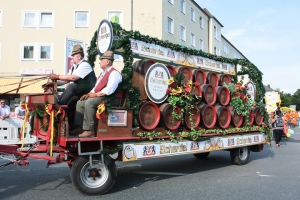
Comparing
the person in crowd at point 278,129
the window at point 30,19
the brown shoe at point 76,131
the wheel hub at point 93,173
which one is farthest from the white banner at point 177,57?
the window at point 30,19

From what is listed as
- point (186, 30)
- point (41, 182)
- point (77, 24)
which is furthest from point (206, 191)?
point (186, 30)

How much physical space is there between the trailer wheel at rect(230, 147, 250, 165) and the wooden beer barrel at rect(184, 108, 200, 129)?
208 centimetres

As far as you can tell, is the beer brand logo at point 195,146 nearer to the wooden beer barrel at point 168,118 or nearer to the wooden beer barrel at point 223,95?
the wooden beer barrel at point 168,118

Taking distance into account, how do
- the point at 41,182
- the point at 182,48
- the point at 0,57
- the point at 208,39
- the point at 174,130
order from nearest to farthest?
the point at 41,182, the point at 174,130, the point at 182,48, the point at 0,57, the point at 208,39

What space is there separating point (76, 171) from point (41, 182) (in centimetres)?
151

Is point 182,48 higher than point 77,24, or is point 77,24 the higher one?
point 77,24

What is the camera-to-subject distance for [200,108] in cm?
695

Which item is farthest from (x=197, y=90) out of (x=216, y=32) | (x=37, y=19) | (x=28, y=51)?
(x=216, y=32)

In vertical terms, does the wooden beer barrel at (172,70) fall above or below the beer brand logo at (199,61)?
below

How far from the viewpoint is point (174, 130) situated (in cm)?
627

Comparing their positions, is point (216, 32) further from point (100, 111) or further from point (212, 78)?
point (100, 111)

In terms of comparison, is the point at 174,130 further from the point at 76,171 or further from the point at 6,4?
the point at 6,4

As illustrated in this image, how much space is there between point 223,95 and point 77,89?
13.1ft

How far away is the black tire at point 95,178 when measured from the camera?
190 inches
